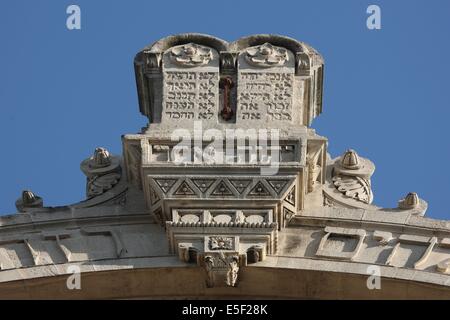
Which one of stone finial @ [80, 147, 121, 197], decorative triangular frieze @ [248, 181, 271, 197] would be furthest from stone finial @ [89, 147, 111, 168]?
decorative triangular frieze @ [248, 181, 271, 197]

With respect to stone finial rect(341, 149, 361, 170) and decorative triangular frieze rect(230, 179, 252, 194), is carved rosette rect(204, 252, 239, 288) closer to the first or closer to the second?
decorative triangular frieze rect(230, 179, 252, 194)

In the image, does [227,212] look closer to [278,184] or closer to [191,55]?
[278,184]

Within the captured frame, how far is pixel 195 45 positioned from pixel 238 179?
2.81m

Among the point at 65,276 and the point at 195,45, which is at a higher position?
the point at 195,45

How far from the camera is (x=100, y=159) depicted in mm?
41500

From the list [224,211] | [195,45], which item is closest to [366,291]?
[224,211]

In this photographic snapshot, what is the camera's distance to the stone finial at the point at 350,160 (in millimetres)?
41281

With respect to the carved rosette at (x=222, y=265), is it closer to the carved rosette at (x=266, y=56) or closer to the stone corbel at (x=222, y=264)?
the stone corbel at (x=222, y=264)

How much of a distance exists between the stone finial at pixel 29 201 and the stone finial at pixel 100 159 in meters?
1.05

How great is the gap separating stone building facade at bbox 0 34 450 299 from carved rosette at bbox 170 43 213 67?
15 millimetres

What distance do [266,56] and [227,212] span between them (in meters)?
2.95

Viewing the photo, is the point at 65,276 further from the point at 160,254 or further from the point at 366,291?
the point at 366,291

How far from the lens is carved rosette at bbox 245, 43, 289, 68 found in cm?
4125

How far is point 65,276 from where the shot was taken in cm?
3931
